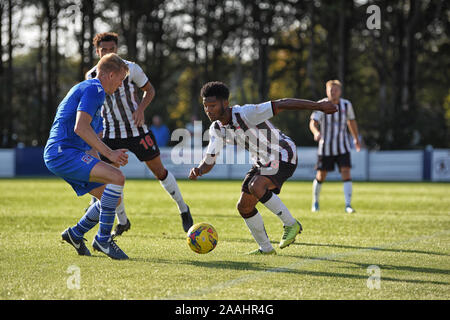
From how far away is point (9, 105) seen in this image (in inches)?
1518

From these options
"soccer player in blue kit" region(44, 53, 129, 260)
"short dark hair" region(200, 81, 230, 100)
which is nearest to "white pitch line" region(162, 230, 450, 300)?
"soccer player in blue kit" region(44, 53, 129, 260)

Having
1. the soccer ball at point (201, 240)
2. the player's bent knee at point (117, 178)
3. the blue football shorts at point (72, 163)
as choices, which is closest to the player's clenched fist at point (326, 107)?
the soccer ball at point (201, 240)

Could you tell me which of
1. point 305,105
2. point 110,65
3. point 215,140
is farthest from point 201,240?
point 110,65

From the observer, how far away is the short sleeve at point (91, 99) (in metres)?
6.20

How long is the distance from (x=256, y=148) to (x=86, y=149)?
1.72 m

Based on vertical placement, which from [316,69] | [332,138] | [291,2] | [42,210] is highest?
[291,2]

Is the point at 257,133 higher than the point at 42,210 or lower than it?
higher

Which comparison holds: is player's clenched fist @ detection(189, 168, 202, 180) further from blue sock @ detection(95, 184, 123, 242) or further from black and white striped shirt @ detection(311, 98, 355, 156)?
black and white striped shirt @ detection(311, 98, 355, 156)

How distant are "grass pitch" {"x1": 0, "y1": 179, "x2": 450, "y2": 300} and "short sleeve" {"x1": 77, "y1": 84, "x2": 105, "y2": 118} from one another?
1387mm

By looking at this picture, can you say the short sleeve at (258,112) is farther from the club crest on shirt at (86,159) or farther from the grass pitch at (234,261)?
the club crest on shirt at (86,159)
